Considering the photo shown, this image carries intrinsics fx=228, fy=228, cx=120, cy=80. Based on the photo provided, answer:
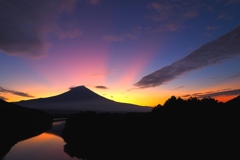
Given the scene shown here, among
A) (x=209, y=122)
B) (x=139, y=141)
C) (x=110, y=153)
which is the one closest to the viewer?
(x=209, y=122)

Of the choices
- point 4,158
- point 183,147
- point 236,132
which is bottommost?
point 4,158

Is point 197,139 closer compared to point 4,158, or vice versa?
point 197,139

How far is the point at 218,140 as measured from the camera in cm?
1806

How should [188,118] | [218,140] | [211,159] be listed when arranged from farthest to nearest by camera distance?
[188,118]
[218,140]
[211,159]

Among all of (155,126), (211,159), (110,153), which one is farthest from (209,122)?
(110,153)

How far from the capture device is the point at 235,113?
19.9 metres

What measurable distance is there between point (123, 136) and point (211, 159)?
531 inches

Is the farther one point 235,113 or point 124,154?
point 124,154

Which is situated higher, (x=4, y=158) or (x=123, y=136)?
(x=123, y=136)

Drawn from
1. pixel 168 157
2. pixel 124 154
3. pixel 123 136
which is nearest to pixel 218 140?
pixel 168 157

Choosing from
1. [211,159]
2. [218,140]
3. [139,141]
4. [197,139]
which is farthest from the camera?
[139,141]

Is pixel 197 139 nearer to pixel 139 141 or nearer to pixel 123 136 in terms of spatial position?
pixel 139 141

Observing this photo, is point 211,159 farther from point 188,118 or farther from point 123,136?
point 123,136

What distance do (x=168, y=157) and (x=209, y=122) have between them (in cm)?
491
